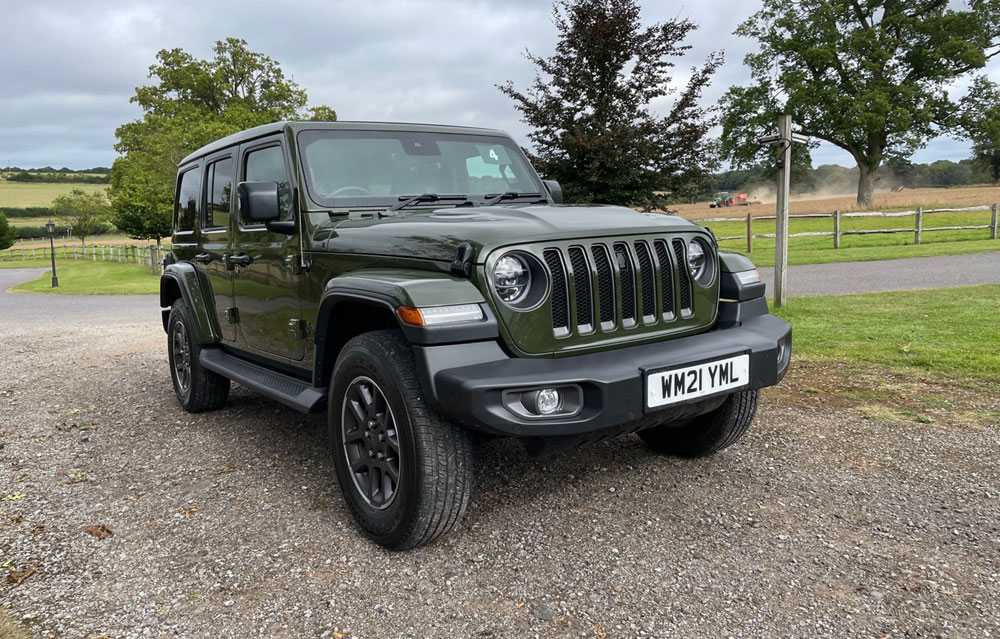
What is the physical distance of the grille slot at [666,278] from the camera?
3195mm

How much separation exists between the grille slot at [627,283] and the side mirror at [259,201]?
1720 millimetres

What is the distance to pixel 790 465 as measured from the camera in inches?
153

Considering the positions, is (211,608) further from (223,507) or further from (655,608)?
(655,608)

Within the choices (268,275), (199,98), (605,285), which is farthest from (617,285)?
(199,98)

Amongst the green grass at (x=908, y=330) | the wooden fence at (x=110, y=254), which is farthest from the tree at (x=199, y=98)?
the green grass at (x=908, y=330)

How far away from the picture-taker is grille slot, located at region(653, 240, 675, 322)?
3.20 m

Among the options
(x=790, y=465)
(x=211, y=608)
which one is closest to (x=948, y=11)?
(x=790, y=465)

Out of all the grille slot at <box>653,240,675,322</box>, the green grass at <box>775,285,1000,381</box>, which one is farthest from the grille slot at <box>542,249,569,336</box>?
the green grass at <box>775,285,1000,381</box>

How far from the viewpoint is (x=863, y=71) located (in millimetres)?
35594

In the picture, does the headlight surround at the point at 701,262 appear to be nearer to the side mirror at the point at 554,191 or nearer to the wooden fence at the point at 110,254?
the side mirror at the point at 554,191

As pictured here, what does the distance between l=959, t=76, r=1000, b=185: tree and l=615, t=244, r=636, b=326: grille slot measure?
38384mm

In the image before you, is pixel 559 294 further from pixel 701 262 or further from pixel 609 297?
pixel 701 262

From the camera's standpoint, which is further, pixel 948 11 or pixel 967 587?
pixel 948 11

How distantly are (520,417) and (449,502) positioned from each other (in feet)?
1.65
